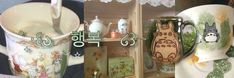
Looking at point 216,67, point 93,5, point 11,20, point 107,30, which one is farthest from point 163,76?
point 11,20

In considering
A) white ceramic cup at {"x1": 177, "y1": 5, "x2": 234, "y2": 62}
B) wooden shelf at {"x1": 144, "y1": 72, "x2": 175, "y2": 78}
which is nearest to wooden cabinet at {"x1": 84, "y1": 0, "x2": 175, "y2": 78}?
wooden shelf at {"x1": 144, "y1": 72, "x2": 175, "y2": 78}

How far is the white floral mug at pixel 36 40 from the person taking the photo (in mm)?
840

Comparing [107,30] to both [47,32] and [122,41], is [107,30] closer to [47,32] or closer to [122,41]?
[122,41]

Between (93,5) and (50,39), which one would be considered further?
(93,5)

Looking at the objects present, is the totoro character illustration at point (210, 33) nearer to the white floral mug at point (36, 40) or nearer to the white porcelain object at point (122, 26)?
the white porcelain object at point (122, 26)

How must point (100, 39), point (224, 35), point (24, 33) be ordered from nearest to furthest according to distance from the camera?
1. point (24, 33)
2. point (100, 39)
3. point (224, 35)

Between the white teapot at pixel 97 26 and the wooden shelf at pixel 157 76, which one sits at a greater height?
the white teapot at pixel 97 26

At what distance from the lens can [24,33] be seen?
854 millimetres

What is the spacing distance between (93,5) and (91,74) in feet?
0.90

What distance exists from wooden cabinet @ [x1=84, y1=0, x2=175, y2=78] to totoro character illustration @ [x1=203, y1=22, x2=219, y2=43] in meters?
0.25

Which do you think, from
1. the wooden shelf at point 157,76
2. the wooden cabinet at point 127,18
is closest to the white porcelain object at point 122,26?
the wooden cabinet at point 127,18

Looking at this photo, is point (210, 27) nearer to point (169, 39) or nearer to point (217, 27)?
point (217, 27)

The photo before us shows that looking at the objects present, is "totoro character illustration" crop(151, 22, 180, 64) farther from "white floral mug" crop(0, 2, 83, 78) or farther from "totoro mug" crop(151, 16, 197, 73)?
"white floral mug" crop(0, 2, 83, 78)

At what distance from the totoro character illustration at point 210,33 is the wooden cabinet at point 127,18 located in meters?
0.25
